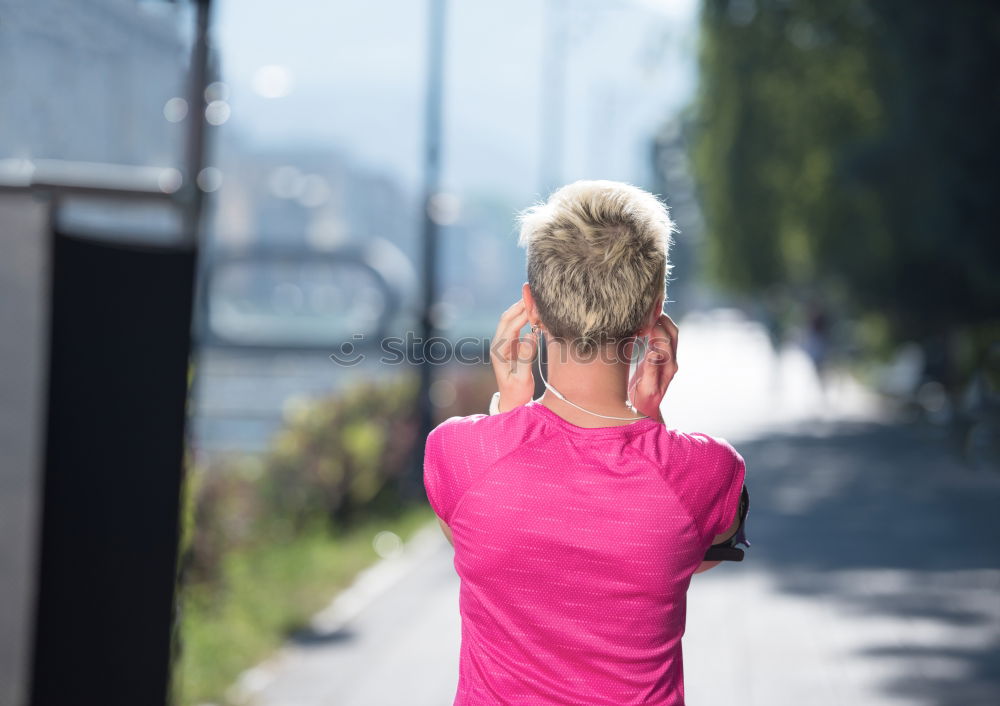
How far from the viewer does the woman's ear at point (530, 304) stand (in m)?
2.01

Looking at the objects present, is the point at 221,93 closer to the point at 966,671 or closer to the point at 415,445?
the point at 966,671

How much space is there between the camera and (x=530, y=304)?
2025mm

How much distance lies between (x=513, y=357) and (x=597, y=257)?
28 cm

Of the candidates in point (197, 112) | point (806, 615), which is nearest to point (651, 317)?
point (197, 112)

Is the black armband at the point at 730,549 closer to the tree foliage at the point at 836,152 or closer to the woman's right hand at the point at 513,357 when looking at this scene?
the woman's right hand at the point at 513,357

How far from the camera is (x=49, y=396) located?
10.6 ft

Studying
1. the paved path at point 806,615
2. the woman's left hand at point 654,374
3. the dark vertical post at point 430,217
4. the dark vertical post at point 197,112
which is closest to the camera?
the woman's left hand at point 654,374

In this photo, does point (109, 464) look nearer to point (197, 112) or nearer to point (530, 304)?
point (197, 112)

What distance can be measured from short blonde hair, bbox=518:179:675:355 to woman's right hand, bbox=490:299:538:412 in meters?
0.13

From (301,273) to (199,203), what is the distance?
35.9 metres

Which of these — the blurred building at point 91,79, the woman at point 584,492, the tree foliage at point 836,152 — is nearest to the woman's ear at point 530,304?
the woman at point 584,492

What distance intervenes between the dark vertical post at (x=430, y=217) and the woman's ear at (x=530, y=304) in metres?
9.84

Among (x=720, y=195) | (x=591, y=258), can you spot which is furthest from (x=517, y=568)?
(x=720, y=195)

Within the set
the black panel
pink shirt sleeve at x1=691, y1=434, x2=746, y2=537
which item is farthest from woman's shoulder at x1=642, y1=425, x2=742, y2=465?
the black panel
